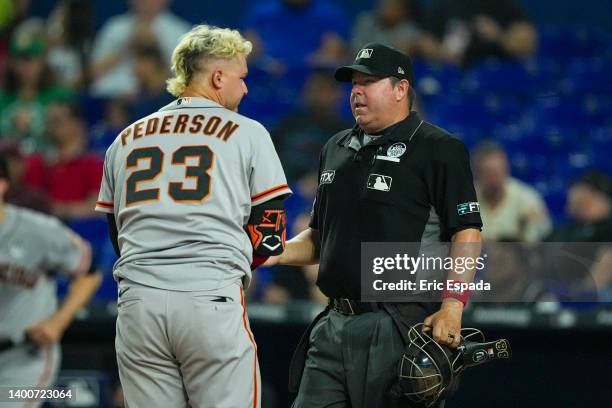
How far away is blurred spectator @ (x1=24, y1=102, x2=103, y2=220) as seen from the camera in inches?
310

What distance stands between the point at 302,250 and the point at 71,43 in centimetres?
650

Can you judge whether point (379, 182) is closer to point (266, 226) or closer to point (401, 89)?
point (401, 89)

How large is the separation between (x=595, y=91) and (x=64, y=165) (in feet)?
15.5

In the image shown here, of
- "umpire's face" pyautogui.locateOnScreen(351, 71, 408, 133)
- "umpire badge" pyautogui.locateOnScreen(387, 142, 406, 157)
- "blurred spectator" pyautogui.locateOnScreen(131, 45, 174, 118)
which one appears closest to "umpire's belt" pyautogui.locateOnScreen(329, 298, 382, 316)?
"umpire badge" pyautogui.locateOnScreen(387, 142, 406, 157)

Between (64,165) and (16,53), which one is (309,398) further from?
(16,53)

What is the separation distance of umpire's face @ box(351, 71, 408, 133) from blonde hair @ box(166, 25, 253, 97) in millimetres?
474

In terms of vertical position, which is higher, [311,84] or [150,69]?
[150,69]

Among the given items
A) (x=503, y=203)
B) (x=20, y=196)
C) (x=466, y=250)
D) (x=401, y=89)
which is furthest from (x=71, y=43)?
(x=466, y=250)

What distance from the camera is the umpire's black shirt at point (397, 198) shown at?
3494 millimetres

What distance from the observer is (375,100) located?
3.66m

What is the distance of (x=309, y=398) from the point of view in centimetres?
355

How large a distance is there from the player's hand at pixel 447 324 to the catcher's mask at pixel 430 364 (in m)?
0.03

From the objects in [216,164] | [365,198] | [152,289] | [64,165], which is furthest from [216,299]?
[64,165]

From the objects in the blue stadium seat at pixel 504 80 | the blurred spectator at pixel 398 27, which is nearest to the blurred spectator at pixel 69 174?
the blurred spectator at pixel 398 27
